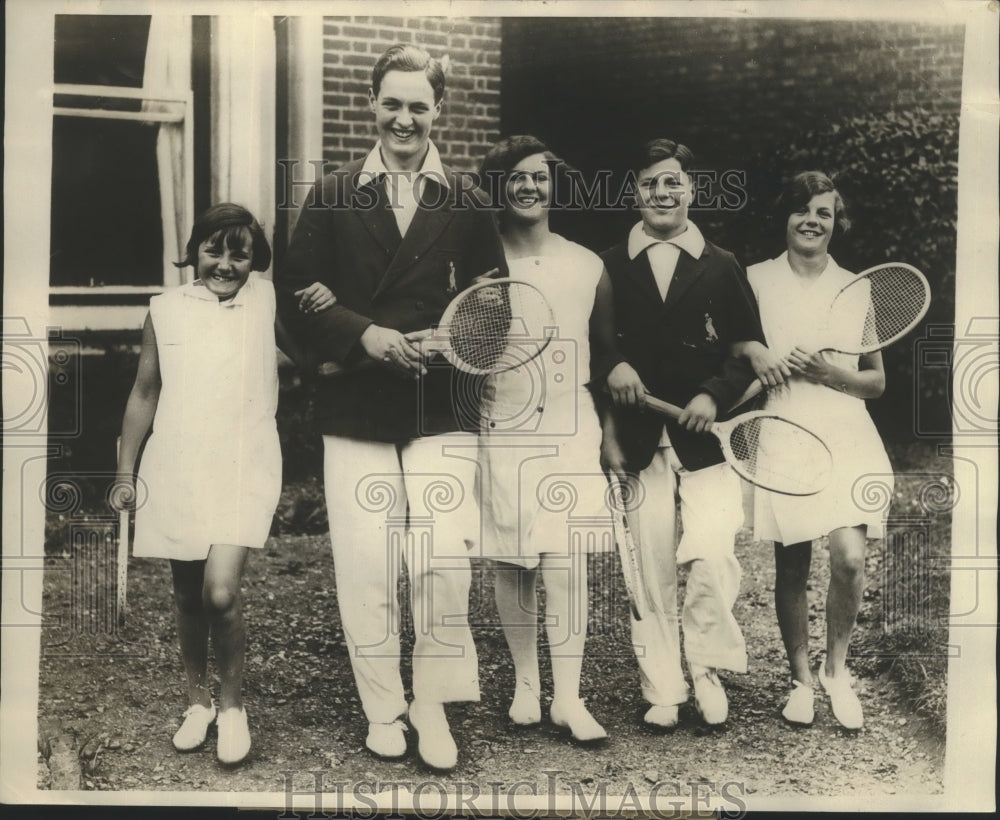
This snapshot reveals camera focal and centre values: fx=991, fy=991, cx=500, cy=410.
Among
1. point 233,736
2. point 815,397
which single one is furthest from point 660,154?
point 233,736

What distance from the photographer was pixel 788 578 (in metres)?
4.25

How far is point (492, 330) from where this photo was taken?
4.07m

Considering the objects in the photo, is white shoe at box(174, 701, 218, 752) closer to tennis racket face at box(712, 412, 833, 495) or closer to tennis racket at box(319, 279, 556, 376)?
tennis racket at box(319, 279, 556, 376)

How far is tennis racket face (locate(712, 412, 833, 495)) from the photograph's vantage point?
4.15m

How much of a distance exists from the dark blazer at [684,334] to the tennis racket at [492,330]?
34 cm

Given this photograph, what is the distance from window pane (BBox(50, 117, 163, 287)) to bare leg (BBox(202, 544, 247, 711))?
1.30 meters

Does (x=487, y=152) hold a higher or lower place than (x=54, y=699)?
higher

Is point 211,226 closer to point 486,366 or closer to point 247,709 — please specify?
point 486,366

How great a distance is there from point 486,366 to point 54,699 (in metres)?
2.37

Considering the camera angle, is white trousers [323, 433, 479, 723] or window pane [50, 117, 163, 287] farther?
window pane [50, 117, 163, 287]

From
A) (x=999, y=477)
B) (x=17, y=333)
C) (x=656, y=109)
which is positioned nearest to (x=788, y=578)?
(x=999, y=477)

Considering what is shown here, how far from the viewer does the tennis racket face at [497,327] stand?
13.2ft

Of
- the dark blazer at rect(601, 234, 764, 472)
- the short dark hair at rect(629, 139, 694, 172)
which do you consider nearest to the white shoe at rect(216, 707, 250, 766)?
the dark blazer at rect(601, 234, 764, 472)

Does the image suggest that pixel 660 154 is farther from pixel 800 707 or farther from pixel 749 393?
pixel 800 707
